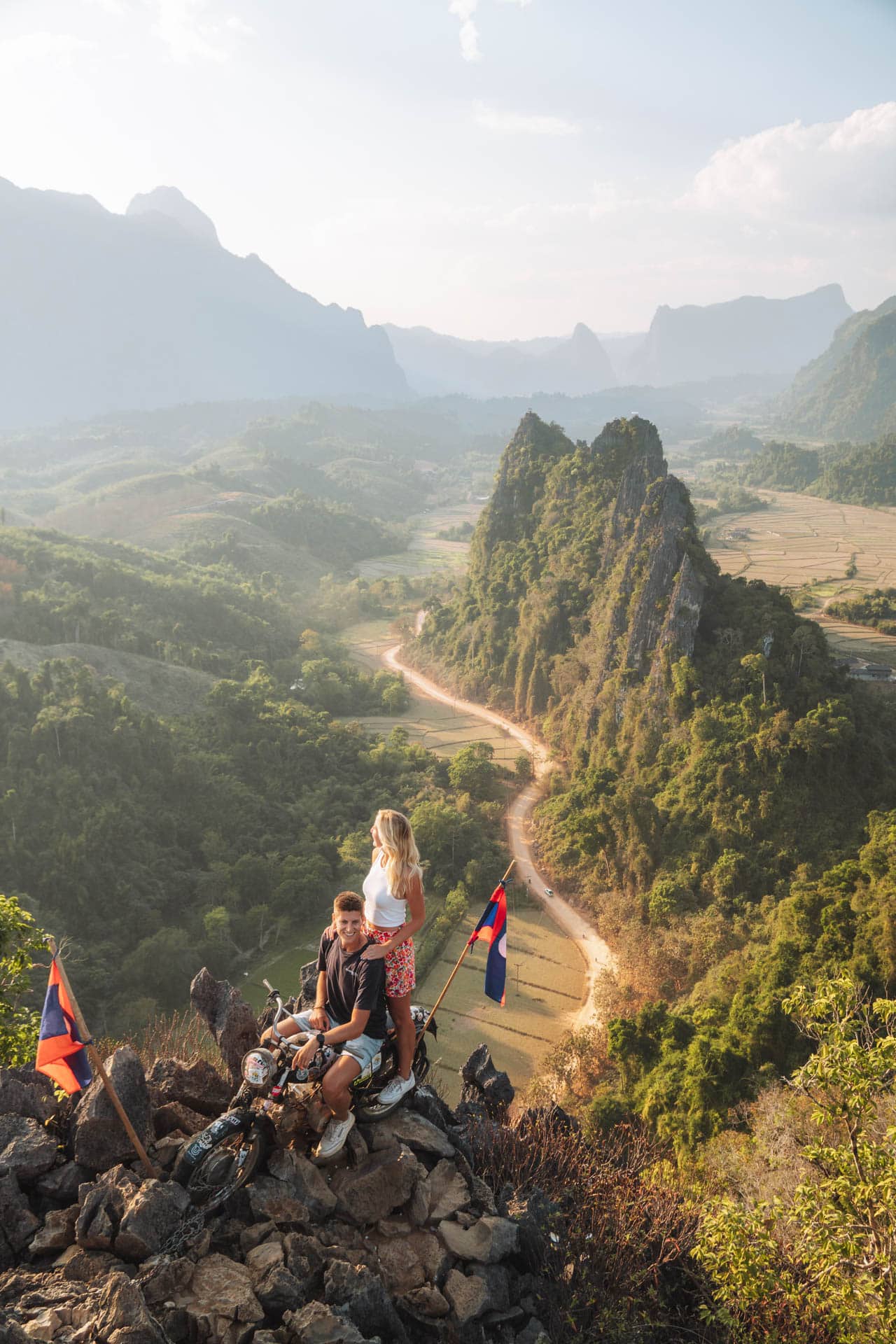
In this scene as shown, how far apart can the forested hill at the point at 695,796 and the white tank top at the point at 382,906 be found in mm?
15062

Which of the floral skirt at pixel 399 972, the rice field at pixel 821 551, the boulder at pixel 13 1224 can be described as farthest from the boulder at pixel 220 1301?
the rice field at pixel 821 551

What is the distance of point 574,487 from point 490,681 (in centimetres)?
1592

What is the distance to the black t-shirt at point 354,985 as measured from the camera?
7.64m

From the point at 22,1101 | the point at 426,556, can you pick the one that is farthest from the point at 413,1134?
the point at 426,556

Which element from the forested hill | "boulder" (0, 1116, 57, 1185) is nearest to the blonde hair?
"boulder" (0, 1116, 57, 1185)

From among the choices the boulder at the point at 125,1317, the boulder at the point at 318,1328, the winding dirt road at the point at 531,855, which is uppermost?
the boulder at the point at 125,1317

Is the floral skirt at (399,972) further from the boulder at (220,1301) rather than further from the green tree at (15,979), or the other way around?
the green tree at (15,979)

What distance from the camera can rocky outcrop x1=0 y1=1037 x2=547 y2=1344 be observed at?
6.20m

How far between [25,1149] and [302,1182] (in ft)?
9.64

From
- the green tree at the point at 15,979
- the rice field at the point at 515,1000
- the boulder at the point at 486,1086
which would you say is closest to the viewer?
the green tree at the point at 15,979

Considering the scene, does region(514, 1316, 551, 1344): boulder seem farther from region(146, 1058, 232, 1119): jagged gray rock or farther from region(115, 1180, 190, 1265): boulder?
region(146, 1058, 232, 1119): jagged gray rock

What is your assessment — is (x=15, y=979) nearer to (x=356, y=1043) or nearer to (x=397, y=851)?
(x=356, y=1043)

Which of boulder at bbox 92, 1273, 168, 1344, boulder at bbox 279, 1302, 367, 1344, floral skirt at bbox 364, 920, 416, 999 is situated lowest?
boulder at bbox 279, 1302, 367, 1344

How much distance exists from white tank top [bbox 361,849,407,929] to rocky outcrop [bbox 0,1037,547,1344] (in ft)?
8.25
